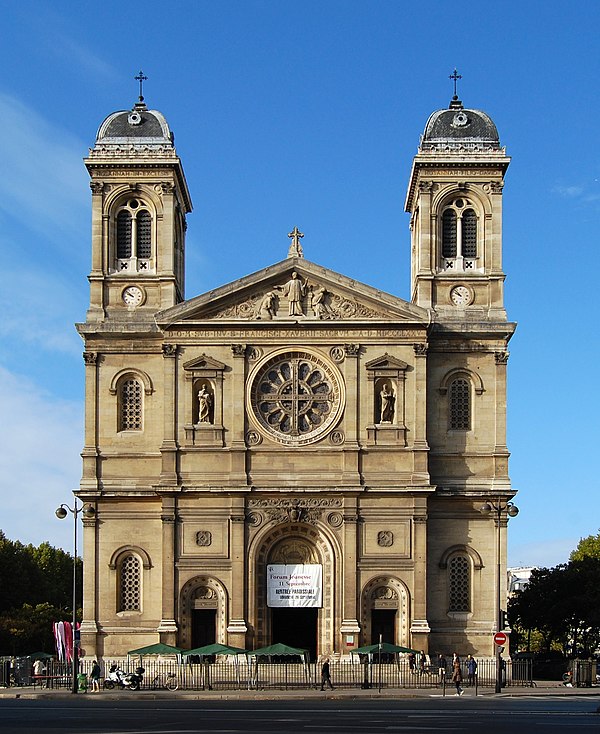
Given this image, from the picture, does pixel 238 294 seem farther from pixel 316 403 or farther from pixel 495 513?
pixel 495 513

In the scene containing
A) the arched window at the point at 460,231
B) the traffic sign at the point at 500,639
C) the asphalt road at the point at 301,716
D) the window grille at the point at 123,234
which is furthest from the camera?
the window grille at the point at 123,234

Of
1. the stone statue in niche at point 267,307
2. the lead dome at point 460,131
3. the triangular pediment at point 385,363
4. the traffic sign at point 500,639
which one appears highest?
the lead dome at point 460,131

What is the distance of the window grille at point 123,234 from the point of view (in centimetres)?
6912

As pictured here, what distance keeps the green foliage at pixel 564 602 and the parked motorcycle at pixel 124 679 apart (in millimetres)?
27643

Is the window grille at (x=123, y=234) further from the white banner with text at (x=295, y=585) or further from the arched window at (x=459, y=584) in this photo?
the arched window at (x=459, y=584)

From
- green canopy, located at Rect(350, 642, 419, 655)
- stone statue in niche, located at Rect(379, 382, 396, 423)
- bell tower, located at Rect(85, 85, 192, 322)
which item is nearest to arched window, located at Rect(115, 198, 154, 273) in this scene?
bell tower, located at Rect(85, 85, 192, 322)

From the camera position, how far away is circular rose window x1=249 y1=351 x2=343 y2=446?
65.8 metres

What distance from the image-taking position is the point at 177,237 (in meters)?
71.3

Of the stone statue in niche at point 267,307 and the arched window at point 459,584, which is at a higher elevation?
the stone statue in niche at point 267,307

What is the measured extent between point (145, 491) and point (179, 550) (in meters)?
3.25

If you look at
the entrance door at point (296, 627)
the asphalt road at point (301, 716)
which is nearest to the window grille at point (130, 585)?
the entrance door at point (296, 627)

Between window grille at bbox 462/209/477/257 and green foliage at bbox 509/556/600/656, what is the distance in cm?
2084

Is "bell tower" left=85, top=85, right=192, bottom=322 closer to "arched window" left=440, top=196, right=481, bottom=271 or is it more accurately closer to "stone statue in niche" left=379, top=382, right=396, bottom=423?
"stone statue in niche" left=379, top=382, right=396, bottom=423

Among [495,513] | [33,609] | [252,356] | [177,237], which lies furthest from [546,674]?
[33,609]
